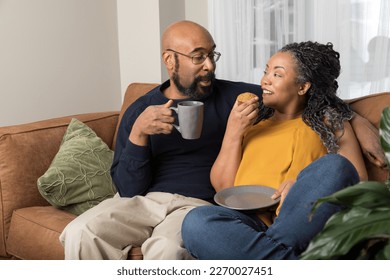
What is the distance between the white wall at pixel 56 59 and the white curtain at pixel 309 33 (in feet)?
2.37

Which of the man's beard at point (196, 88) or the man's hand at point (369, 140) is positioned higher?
the man's beard at point (196, 88)

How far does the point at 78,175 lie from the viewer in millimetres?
2357

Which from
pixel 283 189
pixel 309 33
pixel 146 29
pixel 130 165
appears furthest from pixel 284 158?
pixel 146 29

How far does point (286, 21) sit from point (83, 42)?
4.10 feet

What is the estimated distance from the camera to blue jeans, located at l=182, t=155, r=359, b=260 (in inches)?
64.7

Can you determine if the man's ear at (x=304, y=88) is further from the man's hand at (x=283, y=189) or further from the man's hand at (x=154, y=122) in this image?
the man's hand at (x=154, y=122)

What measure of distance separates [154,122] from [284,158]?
44 centimetres

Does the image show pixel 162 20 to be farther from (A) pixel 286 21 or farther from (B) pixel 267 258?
(B) pixel 267 258

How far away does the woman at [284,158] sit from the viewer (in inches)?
66.2

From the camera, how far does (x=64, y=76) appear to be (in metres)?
3.63

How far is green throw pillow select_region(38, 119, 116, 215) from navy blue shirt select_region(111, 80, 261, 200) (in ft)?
0.68

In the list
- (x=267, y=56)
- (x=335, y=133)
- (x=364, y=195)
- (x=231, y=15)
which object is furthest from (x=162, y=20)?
(x=364, y=195)

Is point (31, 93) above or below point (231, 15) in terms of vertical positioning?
below

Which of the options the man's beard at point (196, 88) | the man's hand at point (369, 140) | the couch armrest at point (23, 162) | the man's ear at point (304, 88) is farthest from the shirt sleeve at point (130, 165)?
the man's hand at point (369, 140)
